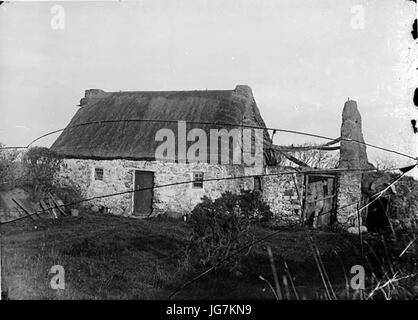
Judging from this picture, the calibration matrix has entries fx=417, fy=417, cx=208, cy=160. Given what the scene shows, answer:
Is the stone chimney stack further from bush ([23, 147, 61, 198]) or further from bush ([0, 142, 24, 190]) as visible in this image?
bush ([0, 142, 24, 190])

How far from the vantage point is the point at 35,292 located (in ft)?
19.9

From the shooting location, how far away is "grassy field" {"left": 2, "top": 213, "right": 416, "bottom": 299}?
22.2ft

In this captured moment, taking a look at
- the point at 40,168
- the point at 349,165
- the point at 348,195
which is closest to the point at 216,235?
the point at 348,195

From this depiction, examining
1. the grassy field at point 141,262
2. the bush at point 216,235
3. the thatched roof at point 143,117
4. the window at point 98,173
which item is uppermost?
the thatched roof at point 143,117

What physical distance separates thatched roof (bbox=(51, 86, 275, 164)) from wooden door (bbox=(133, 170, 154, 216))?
708 millimetres

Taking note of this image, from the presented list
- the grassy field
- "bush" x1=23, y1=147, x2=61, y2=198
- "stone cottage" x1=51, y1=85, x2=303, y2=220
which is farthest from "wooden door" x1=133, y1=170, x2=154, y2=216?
the grassy field

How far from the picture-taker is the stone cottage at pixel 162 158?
15492 millimetres

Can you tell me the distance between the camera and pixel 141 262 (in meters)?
8.80

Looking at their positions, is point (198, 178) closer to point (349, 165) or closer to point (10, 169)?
point (349, 165)

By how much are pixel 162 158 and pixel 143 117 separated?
300cm

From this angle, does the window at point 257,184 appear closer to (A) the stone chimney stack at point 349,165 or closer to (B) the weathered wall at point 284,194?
(B) the weathered wall at point 284,194

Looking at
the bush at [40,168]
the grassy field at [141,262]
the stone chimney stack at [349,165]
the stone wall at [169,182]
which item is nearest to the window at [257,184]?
the stone wall at [169,182]

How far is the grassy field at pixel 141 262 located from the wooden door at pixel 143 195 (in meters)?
3.54
